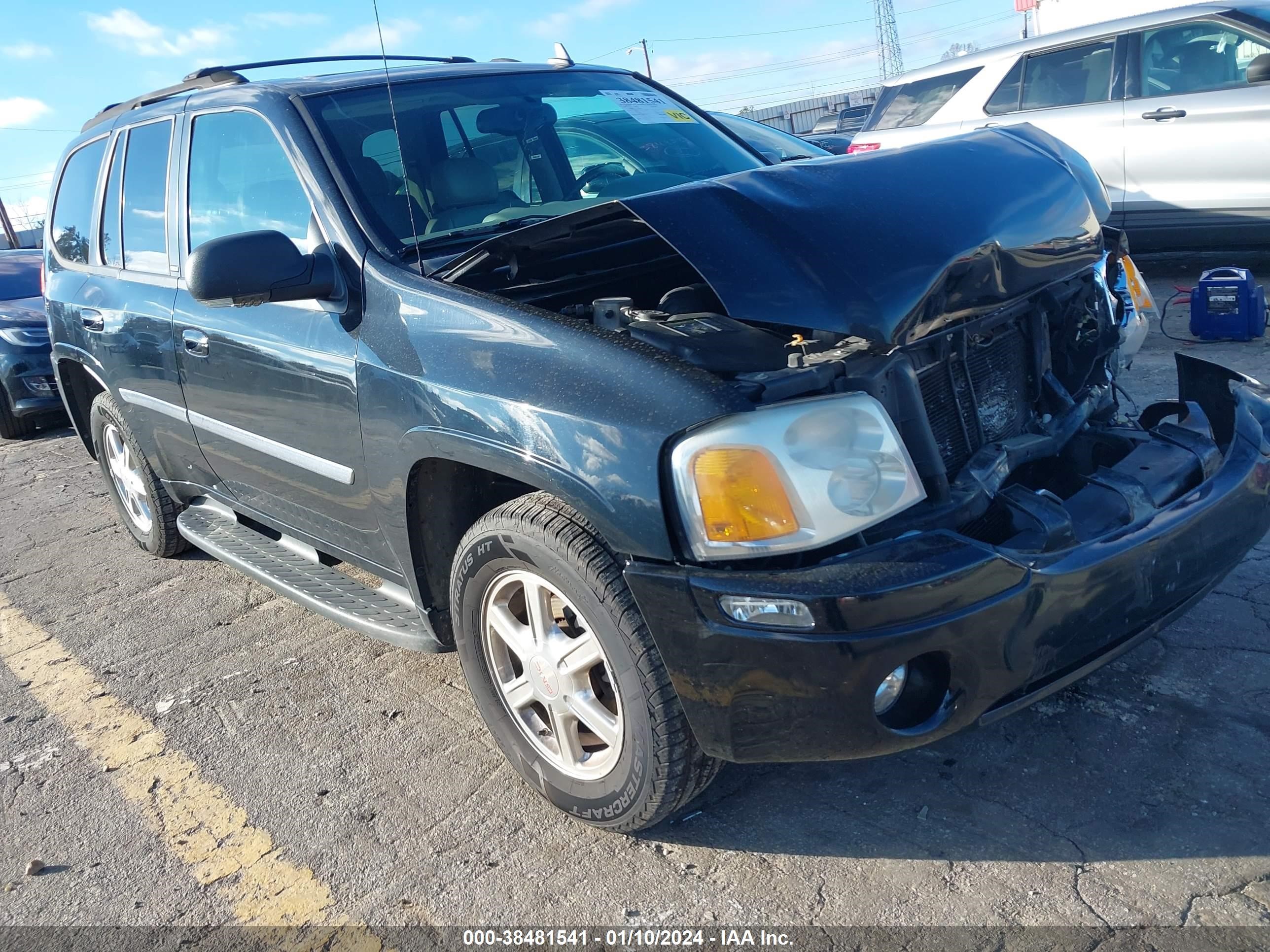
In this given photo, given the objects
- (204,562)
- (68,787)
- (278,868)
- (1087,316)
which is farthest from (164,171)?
(1087,316)

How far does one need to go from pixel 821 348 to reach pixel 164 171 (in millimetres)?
2683

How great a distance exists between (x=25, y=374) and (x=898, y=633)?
7.82m

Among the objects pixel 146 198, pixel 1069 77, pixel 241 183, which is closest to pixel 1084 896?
pixel 241 183

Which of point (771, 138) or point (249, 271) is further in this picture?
point (771, 138)

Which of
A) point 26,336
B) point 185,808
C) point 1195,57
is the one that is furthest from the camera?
point 26,336

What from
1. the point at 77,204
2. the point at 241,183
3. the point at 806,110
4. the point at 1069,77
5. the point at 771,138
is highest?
the point at 241,183

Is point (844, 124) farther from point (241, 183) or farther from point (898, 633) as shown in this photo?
point (898, 633)

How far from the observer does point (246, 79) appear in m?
3.57

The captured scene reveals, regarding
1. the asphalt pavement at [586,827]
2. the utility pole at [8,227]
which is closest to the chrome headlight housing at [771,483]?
the asphalt pavement at [586,827]

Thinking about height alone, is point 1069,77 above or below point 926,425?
below

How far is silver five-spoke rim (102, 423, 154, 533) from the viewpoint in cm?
466

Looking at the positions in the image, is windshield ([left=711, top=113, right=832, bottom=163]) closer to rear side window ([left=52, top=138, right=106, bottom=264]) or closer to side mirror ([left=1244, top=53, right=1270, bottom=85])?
side mirror ([left=1244, top=53, right=1270, bottom=85])

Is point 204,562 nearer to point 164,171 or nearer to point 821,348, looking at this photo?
point 164,171

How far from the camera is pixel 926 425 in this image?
2283mm
